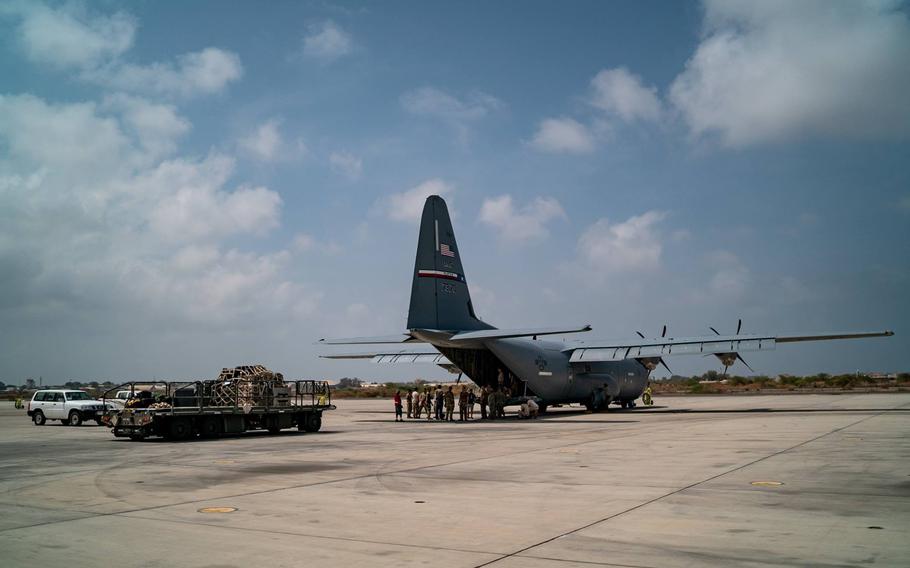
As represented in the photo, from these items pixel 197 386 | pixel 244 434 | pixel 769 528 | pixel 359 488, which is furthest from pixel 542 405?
pixel 769 528

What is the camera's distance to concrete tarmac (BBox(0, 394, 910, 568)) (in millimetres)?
7438

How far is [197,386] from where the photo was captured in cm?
2391

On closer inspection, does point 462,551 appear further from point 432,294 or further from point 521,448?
point 432,294

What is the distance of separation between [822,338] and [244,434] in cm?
2704

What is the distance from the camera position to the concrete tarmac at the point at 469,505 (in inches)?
293

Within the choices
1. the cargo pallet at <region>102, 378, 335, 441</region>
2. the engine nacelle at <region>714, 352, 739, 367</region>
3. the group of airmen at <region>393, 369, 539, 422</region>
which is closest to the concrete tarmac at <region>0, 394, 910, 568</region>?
the cargo pallet at <region>102, 378, 335, 441</region>

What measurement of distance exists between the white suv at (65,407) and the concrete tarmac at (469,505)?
14.8 metres

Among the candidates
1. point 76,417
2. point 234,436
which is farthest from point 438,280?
point 76,417

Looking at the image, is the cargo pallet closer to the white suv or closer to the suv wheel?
the white suv

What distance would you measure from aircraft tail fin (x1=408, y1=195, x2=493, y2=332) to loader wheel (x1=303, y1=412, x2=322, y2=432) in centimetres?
550

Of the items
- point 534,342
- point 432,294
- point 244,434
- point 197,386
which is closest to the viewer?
point 197,386

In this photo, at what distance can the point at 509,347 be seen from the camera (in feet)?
117

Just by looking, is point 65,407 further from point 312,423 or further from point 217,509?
point 217,509


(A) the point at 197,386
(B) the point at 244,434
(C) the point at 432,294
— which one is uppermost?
(C) the point at 432,294
